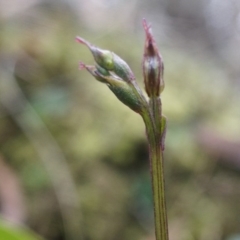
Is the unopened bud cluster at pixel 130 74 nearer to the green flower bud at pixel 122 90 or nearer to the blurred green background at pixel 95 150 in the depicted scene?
the green flower bud at pixel 122 90

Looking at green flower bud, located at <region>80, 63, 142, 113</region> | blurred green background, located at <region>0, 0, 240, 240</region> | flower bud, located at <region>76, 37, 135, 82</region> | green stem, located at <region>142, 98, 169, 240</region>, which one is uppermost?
blurred green background, located at <region>0, 0, 240, 240</region>

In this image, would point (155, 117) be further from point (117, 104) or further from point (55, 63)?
point (55, 63)

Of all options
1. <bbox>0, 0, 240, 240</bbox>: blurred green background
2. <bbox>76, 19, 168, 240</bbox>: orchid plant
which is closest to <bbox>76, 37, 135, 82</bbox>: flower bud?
<bbox>76, 19, 168, 240</bbox>: orchid plant

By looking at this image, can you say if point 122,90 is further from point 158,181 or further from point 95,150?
point 95,150

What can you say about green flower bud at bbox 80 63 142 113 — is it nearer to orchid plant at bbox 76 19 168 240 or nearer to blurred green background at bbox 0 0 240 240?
orchid plant at bbox 76 19 168 240

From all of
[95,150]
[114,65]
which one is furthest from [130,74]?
[95,150]

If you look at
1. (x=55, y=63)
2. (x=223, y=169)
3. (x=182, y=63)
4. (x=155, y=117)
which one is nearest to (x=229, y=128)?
(x=223, y=169)
